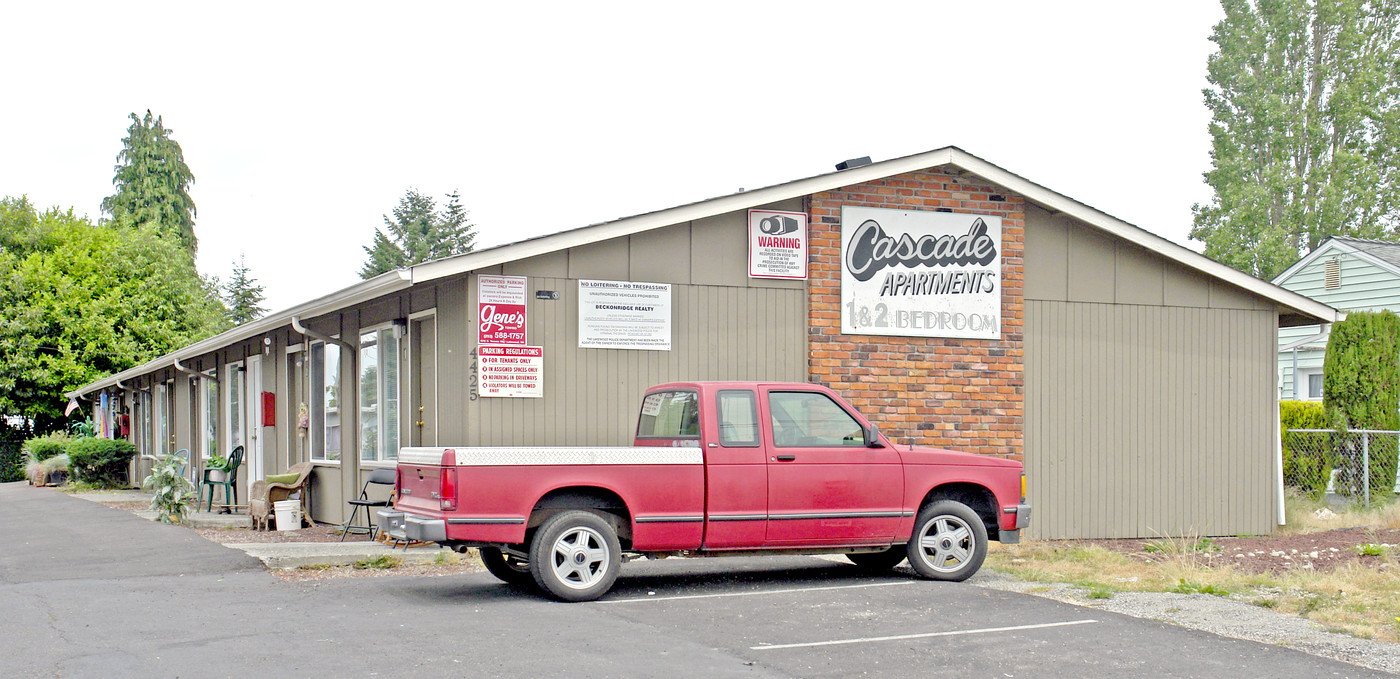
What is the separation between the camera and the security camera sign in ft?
45.3

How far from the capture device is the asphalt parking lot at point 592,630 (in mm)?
7250

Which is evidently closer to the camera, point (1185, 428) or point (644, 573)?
point (644, 573)

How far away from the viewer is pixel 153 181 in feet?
191

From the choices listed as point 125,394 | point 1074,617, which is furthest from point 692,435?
point 125,394

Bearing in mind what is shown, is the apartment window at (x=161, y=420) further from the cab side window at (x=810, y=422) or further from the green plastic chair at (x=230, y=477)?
the cab side window at (x=810, y=422)

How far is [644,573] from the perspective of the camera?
11.5 m

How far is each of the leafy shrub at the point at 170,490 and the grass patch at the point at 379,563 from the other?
20.7 feet

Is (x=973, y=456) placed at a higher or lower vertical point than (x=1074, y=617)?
higher

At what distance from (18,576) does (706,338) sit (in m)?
6.87

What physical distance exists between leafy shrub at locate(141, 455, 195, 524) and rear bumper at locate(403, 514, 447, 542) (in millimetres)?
8957

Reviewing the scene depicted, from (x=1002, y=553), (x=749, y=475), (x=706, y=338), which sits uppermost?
(x=706, y=338)

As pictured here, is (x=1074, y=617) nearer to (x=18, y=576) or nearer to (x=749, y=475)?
(x=749, y=475)

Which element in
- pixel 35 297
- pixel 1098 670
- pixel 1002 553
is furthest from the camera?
pixel 35 297

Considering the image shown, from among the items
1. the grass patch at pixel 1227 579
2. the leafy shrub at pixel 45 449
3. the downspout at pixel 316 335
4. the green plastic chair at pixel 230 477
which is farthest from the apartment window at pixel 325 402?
the leafy shrub at pixel 45 449
